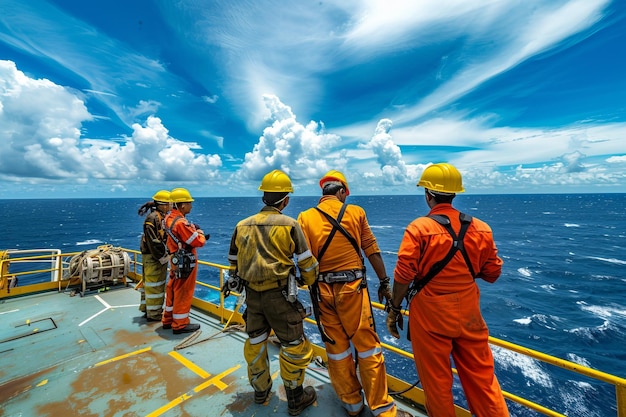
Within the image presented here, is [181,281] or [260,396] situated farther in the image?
[181,281]

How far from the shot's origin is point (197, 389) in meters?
3.65

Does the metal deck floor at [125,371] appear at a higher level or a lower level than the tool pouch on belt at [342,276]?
lower

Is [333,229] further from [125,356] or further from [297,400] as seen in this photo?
[125,356]

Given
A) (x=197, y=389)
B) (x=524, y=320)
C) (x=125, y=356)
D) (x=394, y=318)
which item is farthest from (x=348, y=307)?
(x=524, y=320)

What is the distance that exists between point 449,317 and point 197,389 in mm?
3251

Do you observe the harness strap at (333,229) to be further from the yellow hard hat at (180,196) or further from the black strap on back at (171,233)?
the yellow hard hat at (180,196)

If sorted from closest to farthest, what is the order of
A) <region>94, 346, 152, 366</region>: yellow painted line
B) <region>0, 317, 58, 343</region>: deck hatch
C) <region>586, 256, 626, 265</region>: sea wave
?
<region>94, 346, 152, 366</region>: yellow painted line, <region>0, 317, 58, 343</region>: deck hatch, <region>586, 256, 626, 265</region>: sea wave

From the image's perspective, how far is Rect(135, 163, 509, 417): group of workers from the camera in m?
2.47

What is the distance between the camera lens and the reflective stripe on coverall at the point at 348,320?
2934 millimetres

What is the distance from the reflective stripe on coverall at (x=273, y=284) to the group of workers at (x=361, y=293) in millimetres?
11

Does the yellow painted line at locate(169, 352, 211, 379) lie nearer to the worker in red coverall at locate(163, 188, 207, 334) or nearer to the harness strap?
the worker in red coverall at locate(163, 188, 207, 334)

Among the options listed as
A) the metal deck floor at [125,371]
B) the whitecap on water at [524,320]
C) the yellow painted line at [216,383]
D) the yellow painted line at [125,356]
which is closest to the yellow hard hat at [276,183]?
the metal deck floor at [125,371]

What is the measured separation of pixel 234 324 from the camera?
548cm

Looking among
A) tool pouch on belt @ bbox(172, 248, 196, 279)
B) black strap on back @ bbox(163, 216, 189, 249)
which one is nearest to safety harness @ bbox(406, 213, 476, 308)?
tool pouch on belt @ bbox(172, 248, 196, 279)
